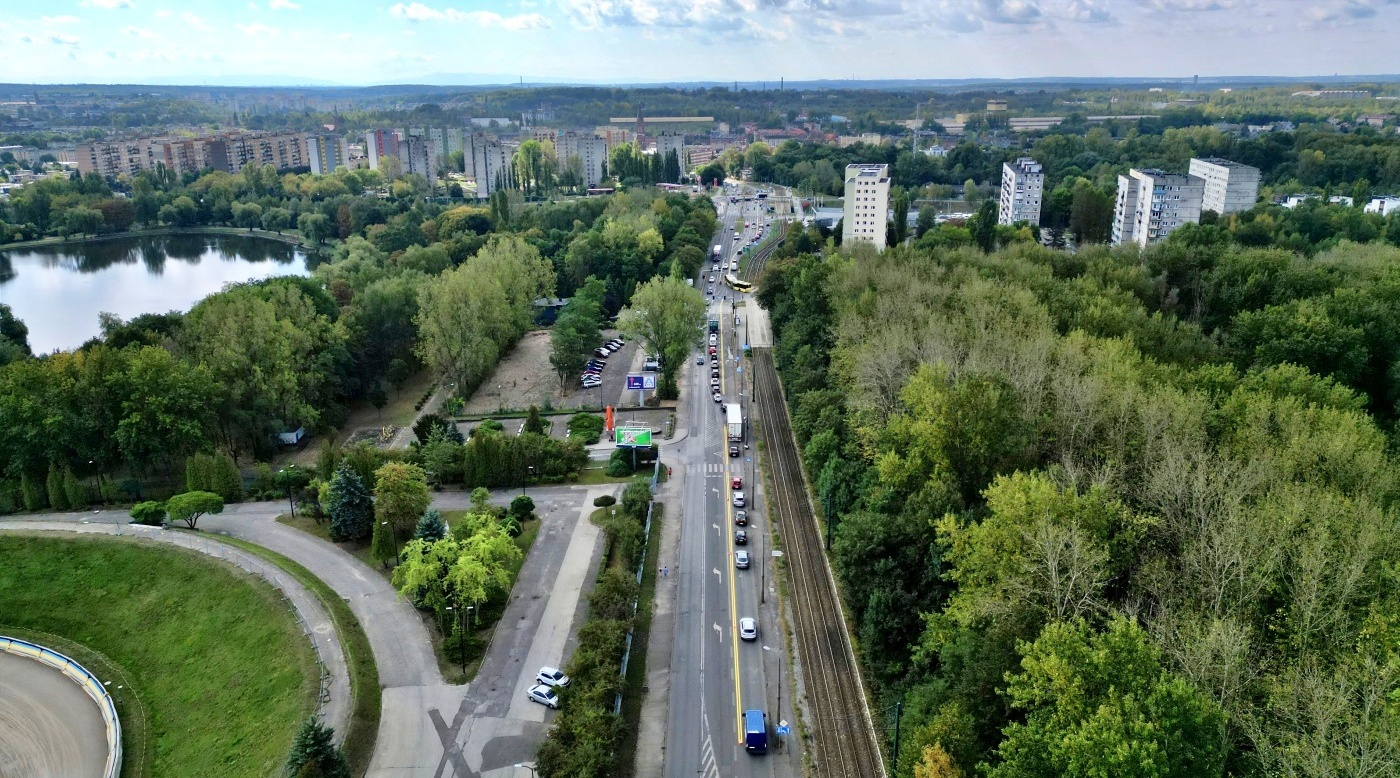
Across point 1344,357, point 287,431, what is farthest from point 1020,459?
point 287,431

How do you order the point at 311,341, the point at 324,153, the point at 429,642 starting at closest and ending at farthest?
the point at 429,642 → the point at 311,341 → the point at 324,153

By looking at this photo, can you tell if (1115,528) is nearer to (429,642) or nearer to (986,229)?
(429,642)

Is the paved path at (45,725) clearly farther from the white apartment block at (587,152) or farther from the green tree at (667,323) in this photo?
the white apartment block at (587,152)

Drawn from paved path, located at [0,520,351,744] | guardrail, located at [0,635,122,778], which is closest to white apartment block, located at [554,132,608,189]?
paved path, located at [0,520,351,744]

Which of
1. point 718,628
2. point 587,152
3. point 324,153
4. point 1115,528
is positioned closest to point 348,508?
point 718,628

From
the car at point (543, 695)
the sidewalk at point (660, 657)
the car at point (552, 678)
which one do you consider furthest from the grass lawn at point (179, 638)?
the sidewalk at point (660, 657)

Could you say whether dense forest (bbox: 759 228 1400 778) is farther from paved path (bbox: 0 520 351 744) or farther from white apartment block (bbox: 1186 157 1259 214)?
white apartment block (bbox: 1186 157 1259 214)

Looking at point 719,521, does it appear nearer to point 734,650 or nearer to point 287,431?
point 734,650
